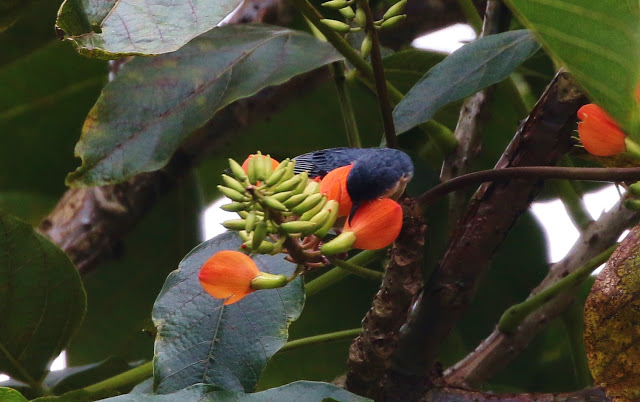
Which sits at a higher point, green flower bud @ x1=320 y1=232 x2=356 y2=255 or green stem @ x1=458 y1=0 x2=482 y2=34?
green stem @ x1=458 y1=0 x2=482 y2=34

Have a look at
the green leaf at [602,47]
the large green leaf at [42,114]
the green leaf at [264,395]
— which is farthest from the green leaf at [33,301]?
the green leaf at [602,47]

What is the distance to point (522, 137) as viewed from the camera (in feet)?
2.92

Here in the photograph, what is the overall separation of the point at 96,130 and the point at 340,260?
453mm

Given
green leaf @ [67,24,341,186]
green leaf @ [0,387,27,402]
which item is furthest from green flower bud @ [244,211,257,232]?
green leaf @ [67,24,341,186]

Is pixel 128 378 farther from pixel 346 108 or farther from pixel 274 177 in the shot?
pixel 274 177

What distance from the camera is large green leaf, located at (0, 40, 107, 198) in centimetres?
159

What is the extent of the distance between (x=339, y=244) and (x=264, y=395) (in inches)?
8.7

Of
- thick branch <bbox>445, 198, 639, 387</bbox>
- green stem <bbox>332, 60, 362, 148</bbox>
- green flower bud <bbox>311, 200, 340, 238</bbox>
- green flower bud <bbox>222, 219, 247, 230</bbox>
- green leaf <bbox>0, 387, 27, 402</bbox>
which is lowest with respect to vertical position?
thick branch <bbox>445, 198, 639, 387</bbox>

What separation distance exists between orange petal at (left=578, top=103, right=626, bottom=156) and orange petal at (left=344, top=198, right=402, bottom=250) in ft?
0.57

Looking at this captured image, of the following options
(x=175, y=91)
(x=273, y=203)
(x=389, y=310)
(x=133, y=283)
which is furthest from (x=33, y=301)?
(x=273, y=203)

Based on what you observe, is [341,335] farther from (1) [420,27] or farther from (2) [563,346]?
(1) [420,27]

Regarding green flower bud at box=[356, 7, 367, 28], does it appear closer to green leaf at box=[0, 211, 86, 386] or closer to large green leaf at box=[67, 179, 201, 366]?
green leaf at box=[0, 211, 86, 386]

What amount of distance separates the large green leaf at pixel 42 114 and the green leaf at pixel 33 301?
0.60 meters

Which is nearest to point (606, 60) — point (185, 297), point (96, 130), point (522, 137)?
point (522, 137)
